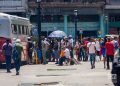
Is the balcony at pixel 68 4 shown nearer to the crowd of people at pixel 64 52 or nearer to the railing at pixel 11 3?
the railing at pixel 11 3

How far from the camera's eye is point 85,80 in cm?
2272

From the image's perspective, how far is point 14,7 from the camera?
7494 cm

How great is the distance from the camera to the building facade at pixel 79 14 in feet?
252

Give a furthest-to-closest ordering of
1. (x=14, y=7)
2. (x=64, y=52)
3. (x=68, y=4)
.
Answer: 1. (x=68, y=4)
2. (x=14, y=7)
3. (x=64, y=52)

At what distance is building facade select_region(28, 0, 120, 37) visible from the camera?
76.9 metres

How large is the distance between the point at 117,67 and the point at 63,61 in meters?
17.5

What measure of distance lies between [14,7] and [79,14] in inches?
360

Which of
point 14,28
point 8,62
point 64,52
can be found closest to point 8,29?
point 14,28

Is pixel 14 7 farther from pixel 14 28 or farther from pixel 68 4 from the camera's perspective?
pixel 14 28

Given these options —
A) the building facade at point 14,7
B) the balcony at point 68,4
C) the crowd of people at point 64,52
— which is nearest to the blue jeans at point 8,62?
the crowd of people at point 64,52

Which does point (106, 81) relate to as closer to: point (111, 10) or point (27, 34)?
point (27, 34)

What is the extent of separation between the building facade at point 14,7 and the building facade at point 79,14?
145cm

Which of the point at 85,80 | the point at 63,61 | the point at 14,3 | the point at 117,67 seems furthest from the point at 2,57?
the point at 14,3

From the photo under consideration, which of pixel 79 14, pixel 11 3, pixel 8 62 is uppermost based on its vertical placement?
pixel 8 62
